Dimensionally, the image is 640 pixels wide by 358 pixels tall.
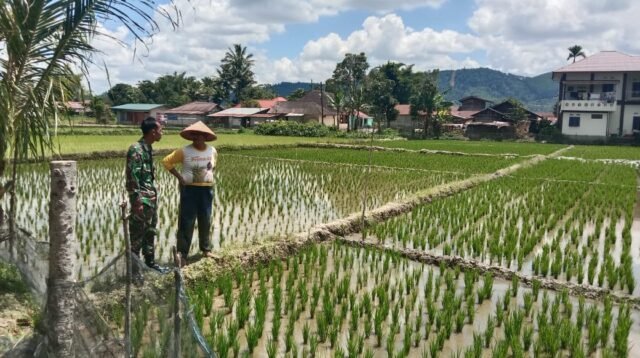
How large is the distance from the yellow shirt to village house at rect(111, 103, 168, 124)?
4326 centimetres

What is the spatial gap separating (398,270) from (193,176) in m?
2.51

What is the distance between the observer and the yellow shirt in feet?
16.2

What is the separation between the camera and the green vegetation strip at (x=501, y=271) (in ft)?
16.1

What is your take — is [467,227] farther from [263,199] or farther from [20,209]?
[20,209]

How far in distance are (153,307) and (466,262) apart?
12.7 ft

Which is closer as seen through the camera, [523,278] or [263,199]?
[523,278]

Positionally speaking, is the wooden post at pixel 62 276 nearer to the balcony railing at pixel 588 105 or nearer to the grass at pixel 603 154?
the grass at pixel 603 154

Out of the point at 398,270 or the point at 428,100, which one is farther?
the point at 428,100

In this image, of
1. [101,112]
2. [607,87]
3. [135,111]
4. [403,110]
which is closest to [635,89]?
[607,87]

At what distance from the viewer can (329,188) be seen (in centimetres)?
1180

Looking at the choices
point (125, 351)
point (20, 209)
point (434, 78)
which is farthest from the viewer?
point (434, 78)

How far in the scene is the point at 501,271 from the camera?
5.56m

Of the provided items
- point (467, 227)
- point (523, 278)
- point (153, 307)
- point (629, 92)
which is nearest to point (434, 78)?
point (629, 92)

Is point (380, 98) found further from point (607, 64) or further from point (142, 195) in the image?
point (142, 195)
